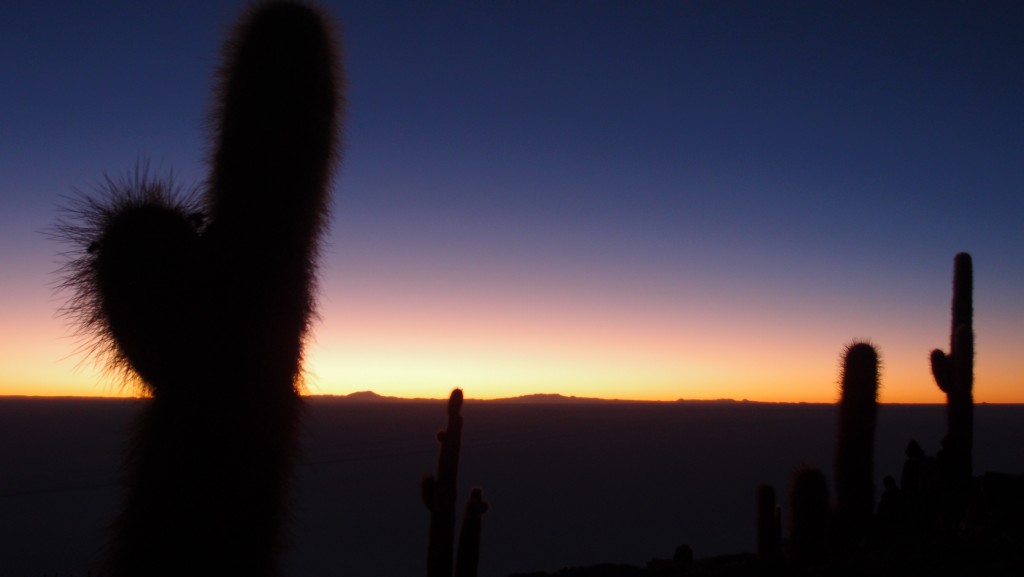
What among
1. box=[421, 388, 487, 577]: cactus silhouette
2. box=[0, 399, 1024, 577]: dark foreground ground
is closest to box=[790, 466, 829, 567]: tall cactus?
box=[0, 399, 1024, 577]: dark foreground ground

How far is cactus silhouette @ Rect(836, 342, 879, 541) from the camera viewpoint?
10.5 meters

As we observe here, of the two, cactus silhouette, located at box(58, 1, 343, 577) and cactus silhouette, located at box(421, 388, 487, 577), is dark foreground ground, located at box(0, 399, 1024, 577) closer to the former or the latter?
cactus silhouette, located at box(58, 1, 343, 577)

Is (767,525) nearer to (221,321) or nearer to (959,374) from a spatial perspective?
(959,374)

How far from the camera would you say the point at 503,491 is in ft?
92.2

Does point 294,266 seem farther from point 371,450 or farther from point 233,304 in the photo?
point 371,450

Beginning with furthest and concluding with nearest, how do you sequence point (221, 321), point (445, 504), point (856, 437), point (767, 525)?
1. point (856, 437)
2. point (767, 525)
3. point (445, 504)
4. point (221, 321)

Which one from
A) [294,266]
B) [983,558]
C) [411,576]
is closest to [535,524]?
[411,576]

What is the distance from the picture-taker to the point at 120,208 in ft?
15.1

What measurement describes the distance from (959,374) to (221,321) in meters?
11.0

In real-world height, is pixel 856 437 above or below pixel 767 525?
above

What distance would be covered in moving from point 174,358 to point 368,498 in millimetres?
23451

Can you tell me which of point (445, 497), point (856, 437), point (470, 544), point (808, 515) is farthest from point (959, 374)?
point (445, 497)

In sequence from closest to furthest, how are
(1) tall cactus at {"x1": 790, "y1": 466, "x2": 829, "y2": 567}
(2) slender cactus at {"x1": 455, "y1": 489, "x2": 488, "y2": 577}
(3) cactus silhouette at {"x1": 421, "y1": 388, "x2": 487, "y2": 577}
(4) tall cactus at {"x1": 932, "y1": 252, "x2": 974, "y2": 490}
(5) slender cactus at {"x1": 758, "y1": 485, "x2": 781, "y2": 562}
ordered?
(3) cactus silhouette at {"x1": 421, "y1": 388, "x2": 487, "y2": 577} < (2) slender cactus at {"x1": 455, "y1": 489, "x2": 488, "y2": 577} < (1) tall cactus at {"x1": 790, "y1": 466, "x2": 829, "y2": 567} < (5) slender cactus at {"x1": 758, "y1": 485, "x2": 781, "y2": 562} < (4) tall cactus at {"x1": 932, "y1": 252, "x2": 974, "y2": 490}

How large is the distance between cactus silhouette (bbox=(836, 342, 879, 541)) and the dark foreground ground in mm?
1706
